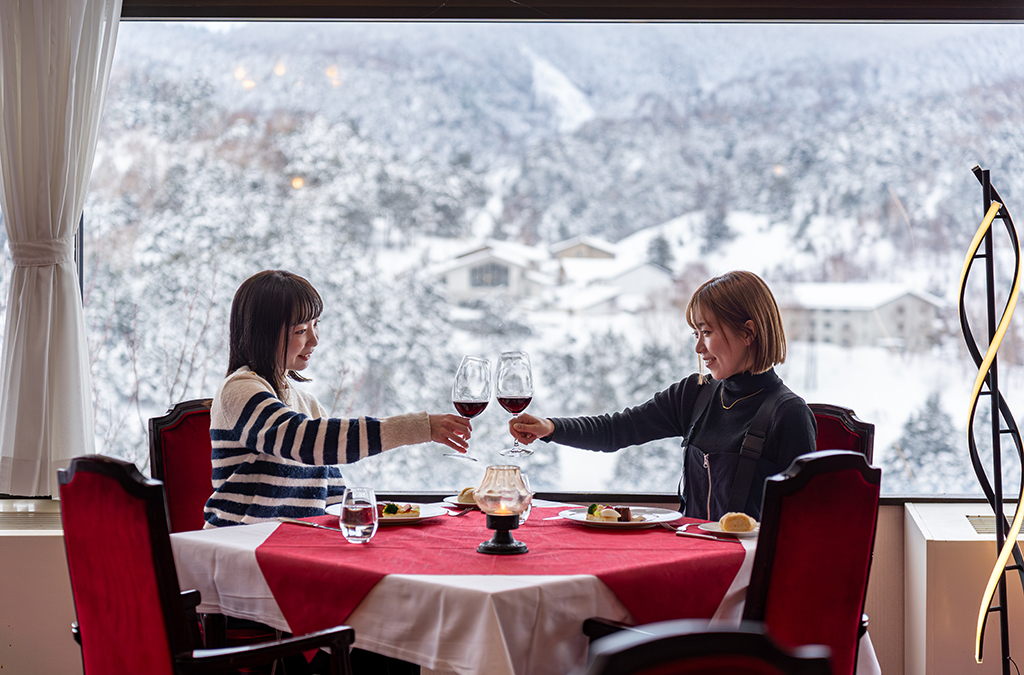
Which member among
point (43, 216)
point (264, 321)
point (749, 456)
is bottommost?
point (749, 456)

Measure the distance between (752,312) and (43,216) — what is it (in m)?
2.26

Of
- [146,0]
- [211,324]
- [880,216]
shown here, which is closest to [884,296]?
[880,216]

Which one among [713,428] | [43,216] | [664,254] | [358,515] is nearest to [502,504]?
[358,515]

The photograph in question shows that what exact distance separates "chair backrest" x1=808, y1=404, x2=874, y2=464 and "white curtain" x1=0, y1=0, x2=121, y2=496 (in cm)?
228

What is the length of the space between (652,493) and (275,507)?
4.48 ft

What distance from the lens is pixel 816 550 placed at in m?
1.51

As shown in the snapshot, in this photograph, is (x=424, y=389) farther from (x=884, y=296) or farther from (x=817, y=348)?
(x=884, y=296)

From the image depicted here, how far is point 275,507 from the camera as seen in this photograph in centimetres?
207

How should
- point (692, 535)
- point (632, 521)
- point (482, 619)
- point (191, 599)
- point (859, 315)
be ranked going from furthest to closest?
point (859, 315), point (632, 521), point (692, 535), point (191, 599), point (482, 619)

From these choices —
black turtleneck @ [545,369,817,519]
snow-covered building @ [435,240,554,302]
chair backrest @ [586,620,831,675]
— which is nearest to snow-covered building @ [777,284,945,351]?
black turtleneck @ [545,369,817,519]

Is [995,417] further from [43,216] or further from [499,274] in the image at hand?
[43,216]

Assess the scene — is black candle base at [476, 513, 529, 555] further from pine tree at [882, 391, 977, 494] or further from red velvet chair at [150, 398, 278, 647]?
pine tree at [882, 391, 977, 494]

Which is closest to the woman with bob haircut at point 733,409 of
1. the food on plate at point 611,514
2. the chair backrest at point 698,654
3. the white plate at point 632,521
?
the white plate at point 632,521

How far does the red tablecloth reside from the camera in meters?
1.48
